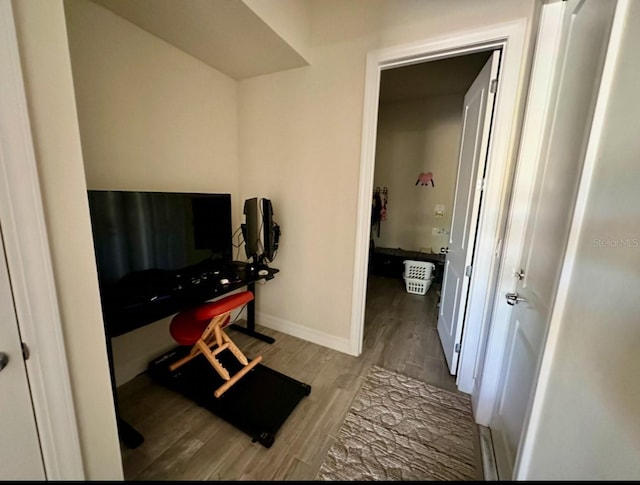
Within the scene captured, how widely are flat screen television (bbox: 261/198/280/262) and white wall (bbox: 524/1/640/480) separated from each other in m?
1.88

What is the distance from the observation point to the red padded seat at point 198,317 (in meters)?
1.50

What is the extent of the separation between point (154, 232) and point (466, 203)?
7.27ft

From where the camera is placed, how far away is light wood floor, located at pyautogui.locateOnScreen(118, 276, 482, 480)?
116 centimetres

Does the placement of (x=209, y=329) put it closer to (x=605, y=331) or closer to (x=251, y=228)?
(x=251, y=228)

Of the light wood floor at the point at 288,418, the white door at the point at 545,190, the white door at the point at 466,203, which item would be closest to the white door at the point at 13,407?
the light wood floor at the point at 288,418

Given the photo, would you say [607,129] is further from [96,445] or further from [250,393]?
[250,393]

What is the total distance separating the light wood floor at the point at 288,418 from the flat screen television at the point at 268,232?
33.8 inches

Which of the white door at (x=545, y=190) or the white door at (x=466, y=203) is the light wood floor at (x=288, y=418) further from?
the white door at (x=545, y=190)

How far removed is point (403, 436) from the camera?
1.39m

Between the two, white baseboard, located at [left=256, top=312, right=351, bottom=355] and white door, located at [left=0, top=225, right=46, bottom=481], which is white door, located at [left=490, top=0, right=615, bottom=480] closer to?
white baseboard, located at [left=256, top=312, right=351, bottom=355]

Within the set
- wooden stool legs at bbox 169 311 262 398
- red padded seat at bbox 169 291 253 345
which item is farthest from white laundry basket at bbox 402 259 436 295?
red padded seat at bbox 169 291 253 345

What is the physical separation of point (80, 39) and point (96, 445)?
1.98 metres

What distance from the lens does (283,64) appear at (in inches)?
79.6

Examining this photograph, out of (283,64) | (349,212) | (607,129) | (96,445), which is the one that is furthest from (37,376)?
(283,64)
